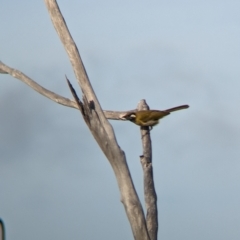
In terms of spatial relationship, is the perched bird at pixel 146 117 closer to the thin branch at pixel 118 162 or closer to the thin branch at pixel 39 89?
the thin branch at pixel 39 89

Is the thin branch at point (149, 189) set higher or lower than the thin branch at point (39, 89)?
lower

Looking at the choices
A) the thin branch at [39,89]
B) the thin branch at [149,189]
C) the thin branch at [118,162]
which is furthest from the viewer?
the thin branch at [39,89]

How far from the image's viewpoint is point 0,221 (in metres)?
4.72

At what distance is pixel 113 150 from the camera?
592cm

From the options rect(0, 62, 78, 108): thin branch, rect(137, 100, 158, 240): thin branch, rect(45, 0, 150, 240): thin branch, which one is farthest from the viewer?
rect(0, 62, 78, 108): thin branch

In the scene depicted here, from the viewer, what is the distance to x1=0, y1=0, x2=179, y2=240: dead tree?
5.84 metres

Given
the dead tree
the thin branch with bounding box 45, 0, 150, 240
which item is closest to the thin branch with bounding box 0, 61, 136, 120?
the dead tree

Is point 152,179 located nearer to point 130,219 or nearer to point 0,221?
point 130,219

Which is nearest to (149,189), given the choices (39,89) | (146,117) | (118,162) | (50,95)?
(118,162)

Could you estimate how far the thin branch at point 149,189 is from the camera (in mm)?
6371

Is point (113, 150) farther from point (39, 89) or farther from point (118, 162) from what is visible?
point (39, 89)

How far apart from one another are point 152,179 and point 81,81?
1207 mm

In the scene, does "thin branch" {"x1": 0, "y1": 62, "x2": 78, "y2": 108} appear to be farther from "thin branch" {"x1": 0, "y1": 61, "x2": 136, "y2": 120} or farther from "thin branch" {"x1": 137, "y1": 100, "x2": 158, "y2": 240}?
"thin branch" {"x1": 137, "y1": 100, "x2": 158, "y2": 240}

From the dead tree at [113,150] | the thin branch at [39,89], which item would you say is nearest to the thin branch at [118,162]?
the dead tree at [113,150]
